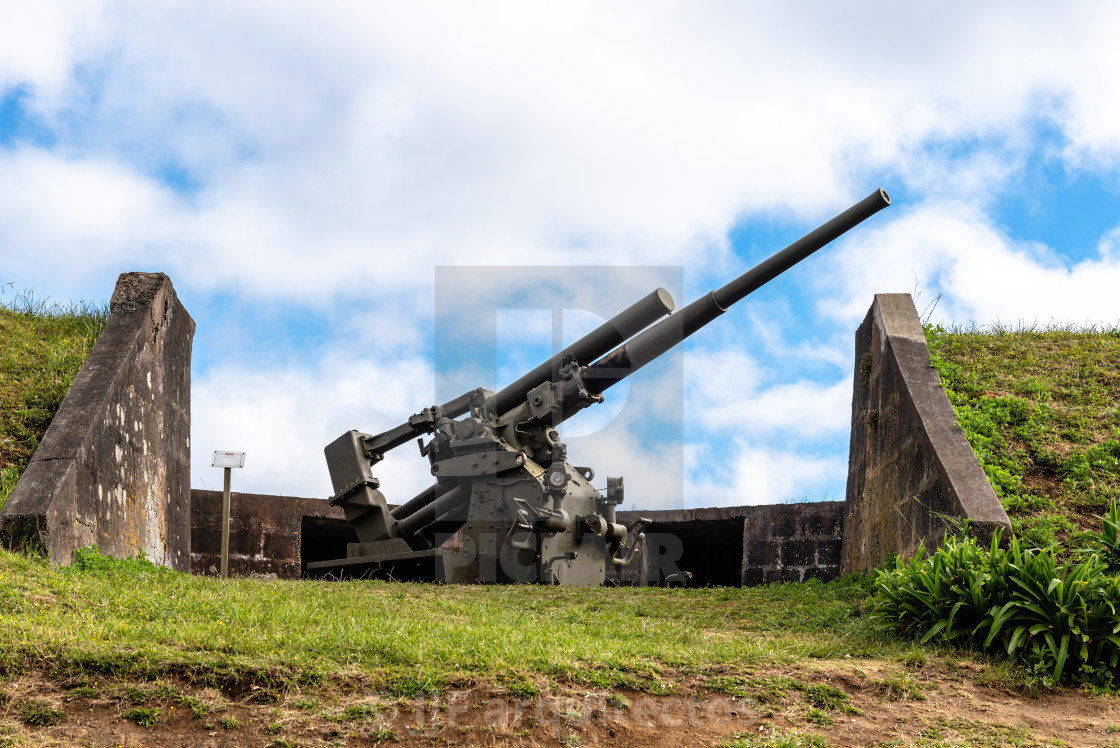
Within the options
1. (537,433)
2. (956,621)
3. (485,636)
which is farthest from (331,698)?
(537,433)

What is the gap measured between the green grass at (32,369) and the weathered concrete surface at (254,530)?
237 centimetres

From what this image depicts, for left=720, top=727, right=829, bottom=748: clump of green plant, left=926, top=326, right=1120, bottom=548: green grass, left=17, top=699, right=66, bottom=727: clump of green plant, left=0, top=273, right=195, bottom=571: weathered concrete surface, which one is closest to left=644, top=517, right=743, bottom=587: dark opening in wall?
left=926, top=326, right=1120, bottom=548: green grass

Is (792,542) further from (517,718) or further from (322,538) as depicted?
(517,718)

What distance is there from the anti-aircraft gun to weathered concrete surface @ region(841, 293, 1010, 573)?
1445 mm

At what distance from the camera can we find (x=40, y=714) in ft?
14.0

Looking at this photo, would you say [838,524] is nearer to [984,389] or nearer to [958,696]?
[984,389]

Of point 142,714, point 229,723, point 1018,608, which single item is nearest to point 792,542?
point 1018,608

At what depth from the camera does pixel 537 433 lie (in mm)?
10930

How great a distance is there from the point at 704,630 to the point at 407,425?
5.81 metres

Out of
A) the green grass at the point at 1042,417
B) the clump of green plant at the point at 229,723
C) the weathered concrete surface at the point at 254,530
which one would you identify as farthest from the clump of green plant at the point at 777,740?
the weathered concrete surface at the point at 254,530

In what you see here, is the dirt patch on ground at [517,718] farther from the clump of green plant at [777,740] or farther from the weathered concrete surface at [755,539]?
the weathered concrete surface at [755,539]

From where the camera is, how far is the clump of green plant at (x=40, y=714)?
167 inches

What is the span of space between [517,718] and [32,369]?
778cm

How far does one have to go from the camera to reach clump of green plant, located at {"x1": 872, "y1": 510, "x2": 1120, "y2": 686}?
17.8ft
